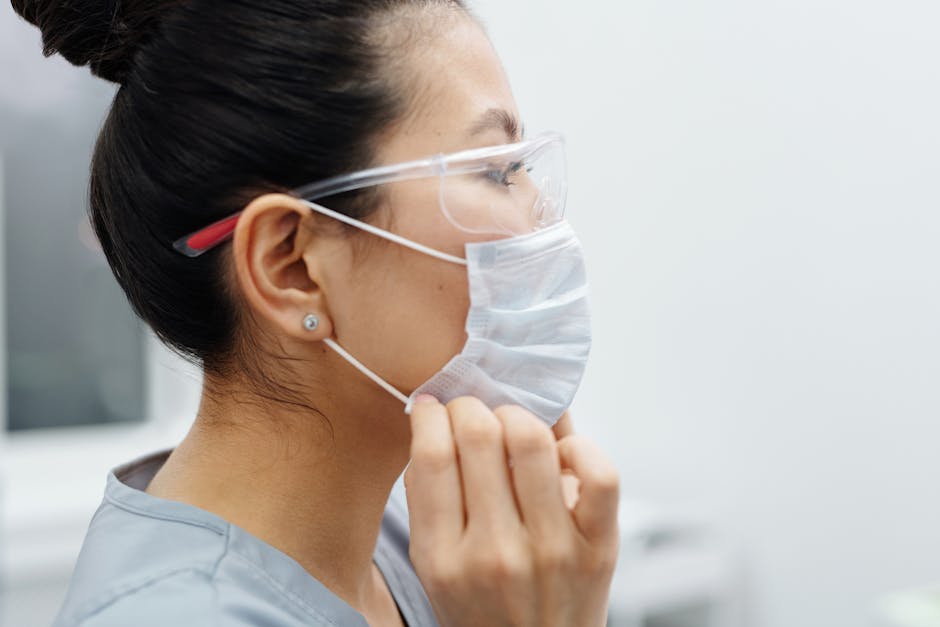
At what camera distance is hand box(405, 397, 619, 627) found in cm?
77

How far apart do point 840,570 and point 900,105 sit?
3.72ft

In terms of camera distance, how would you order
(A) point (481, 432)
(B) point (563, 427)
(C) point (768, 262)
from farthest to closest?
1. (C) point (768, 262)
2. (B) point (563, 427)
3. (A) point (481, 432)

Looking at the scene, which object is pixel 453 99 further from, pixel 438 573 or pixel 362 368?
pixel 438 573

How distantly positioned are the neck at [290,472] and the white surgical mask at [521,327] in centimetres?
8

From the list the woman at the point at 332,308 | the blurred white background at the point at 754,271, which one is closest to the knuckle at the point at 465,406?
the woman at the point at 332,308

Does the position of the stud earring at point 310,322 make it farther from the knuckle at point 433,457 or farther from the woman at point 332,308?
the knuckle at point 433,457

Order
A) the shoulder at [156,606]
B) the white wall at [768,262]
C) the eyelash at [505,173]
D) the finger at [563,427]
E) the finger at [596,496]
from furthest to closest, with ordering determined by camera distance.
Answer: the white wall at [768,262] → the finger at [563,427] → the eyelash at [505,173] → the finger at [596,496] → the shoulder at [156,606]

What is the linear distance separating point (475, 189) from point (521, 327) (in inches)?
6.1

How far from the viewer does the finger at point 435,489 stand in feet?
2.58

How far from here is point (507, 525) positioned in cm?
78

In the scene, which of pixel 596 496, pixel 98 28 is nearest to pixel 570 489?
pixel 596 496

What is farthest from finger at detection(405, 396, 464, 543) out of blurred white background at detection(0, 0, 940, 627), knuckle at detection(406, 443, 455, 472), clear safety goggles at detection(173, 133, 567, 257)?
blurred white background at detection(0, 0, 940, 627)

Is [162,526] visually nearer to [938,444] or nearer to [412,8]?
[412,8]

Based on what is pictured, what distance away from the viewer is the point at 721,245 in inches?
92.7
